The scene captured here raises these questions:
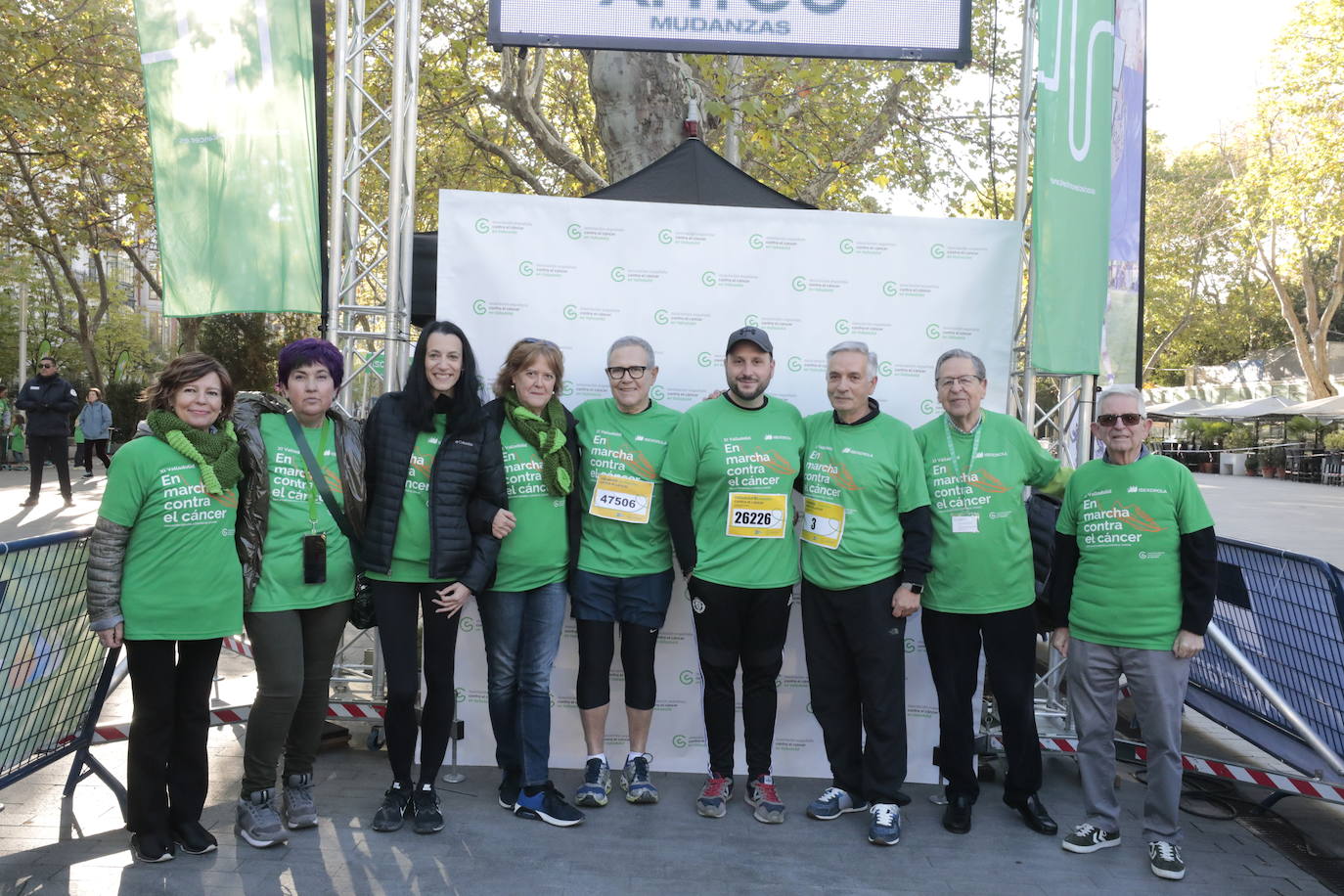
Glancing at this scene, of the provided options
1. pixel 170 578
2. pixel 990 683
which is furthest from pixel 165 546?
pixel 990 683

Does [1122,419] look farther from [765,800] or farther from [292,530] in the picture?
[292,530]

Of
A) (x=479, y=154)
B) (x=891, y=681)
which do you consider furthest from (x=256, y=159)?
(x=479, y=154)

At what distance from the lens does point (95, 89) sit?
1363cm

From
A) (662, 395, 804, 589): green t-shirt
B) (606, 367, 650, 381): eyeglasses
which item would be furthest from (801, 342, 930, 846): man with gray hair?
(606, 367, 650, 381): eyeglasses

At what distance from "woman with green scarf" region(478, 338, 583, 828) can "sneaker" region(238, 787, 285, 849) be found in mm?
851

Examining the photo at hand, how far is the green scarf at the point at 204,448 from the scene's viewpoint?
320cm

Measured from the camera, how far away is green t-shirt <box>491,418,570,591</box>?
3793mm

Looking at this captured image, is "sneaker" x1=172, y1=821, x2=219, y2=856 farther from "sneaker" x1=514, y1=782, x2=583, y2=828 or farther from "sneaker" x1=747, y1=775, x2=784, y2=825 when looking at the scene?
"sneaker" x1=747, y1=775, x2=784, y2=825

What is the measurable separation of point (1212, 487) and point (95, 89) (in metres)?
25.2

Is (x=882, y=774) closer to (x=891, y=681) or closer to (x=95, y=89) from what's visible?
(x=891, y=681)

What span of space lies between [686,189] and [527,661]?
101 inches

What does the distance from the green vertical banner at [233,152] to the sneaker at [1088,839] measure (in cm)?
392

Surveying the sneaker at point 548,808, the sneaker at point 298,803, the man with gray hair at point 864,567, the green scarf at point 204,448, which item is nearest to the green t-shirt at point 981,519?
the man with gray hair at point 864,567

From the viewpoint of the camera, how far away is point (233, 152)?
14.9ft
